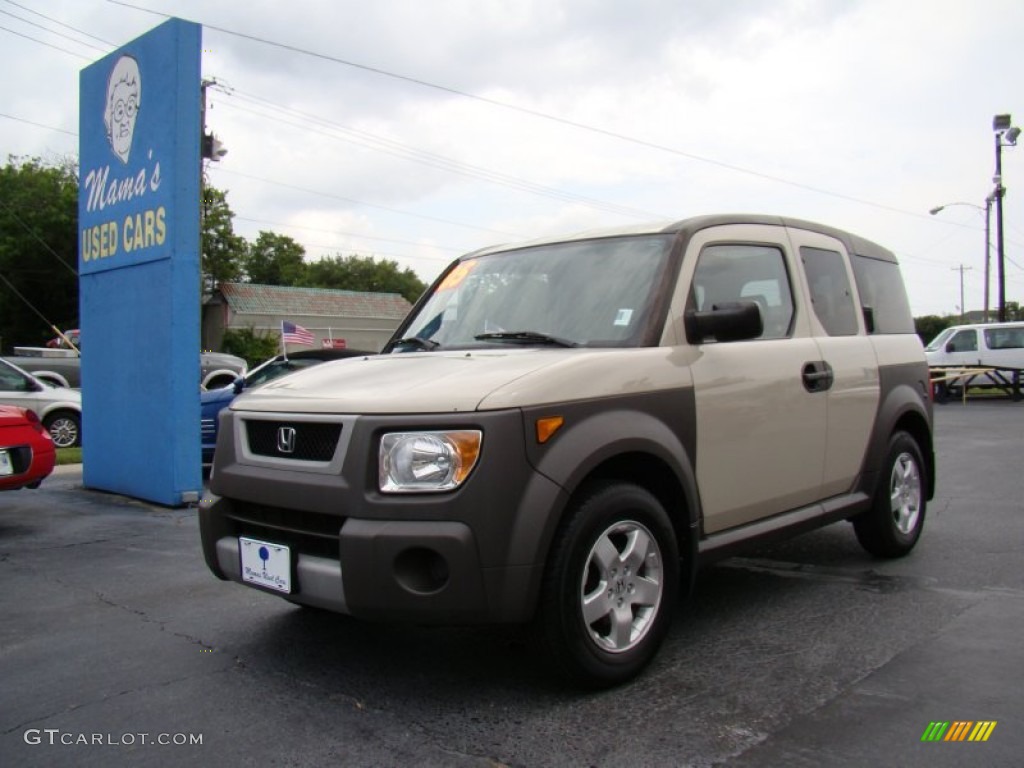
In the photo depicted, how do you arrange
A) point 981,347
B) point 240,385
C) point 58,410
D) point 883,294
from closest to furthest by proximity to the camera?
point 883,294 → point 240,385 → point 58,410 → point 981,347

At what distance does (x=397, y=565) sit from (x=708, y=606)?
2.10 m

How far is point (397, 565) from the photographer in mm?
2947

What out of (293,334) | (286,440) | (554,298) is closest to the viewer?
(286,440)

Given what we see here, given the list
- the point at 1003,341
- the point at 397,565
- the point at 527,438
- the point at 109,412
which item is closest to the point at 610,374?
the point at 527,438

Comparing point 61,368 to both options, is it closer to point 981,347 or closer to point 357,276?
point 981,347

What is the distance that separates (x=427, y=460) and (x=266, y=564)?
880 millimetres

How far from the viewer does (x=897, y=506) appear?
17.3 ft

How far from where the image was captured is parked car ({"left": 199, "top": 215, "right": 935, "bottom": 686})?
2.96 metres

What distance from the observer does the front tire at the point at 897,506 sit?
16.7ft

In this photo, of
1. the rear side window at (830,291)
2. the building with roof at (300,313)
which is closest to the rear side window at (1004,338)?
the rear side window at (830,291)

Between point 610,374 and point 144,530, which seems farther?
point 144,530

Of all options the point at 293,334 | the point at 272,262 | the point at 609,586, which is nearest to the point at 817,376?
the point at 609,586

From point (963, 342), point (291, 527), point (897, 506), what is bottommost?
point (897, 506)

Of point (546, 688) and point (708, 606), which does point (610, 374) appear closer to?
point (546, 688)
